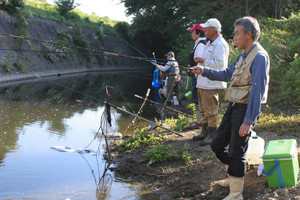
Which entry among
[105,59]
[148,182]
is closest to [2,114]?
[148,182]

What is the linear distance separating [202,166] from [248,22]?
8.24 feet

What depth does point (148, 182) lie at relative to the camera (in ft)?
18.9

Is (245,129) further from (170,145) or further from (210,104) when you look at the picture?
(170,145)

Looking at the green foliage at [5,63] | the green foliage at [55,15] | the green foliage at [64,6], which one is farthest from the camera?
the green foliage at [64,6]

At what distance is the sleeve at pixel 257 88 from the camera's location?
12.4ft

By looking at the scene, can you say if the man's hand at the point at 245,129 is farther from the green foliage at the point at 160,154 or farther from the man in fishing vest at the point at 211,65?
the green foliage at the point at 160,154

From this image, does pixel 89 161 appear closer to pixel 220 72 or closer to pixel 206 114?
pixel 206 114

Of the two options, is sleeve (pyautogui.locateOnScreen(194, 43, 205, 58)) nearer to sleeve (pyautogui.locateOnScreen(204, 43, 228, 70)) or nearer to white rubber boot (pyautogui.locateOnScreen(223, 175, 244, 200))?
sleeve (pyautogui.locateOnScreen(204, 43, 228, 70))

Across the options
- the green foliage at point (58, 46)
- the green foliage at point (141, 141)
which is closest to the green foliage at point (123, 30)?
the green foliage at point (58, 46)

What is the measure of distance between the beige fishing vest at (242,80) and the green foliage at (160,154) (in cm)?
229

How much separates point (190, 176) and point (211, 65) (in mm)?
1825

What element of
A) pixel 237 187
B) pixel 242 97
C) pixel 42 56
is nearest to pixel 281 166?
pixel 237 187

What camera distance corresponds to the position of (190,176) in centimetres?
552

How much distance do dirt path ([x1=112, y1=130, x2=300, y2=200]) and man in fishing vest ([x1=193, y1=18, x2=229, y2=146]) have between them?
1.75 feet
